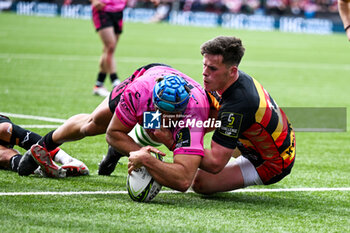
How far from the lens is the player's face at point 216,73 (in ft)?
17.2

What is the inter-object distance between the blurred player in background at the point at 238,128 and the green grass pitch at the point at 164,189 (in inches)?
7.0

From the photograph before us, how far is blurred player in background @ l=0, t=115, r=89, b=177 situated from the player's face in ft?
5.50

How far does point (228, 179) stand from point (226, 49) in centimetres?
122

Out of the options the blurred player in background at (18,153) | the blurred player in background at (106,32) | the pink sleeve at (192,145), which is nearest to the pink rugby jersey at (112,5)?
the blurred player in background at (106,32)

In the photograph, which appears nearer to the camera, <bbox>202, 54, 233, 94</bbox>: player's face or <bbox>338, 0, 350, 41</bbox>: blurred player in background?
<bbox>202, 54, 233, 94</bbox>: player's face

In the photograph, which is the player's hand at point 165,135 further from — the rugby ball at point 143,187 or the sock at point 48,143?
the sock at point 48,143

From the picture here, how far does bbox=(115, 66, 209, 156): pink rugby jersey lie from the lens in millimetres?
5191

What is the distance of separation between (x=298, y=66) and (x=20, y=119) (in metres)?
11.7

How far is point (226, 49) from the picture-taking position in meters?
5.23

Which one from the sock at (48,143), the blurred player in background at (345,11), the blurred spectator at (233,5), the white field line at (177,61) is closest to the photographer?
the sock at (48,143)

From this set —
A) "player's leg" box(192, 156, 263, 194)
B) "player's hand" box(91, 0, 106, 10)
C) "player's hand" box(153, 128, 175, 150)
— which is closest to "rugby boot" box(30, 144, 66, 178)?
"player's hand" box(153, 128, 175, 150)

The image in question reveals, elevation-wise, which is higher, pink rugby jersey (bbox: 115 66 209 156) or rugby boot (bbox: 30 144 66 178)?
pink rugby jersey (bbox: 115 66 209 156)

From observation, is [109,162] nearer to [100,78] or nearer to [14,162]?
[14,162]

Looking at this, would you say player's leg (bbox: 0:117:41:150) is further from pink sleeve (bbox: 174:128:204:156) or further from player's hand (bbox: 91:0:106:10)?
player's hand (bbox: 91:0:106:10)
